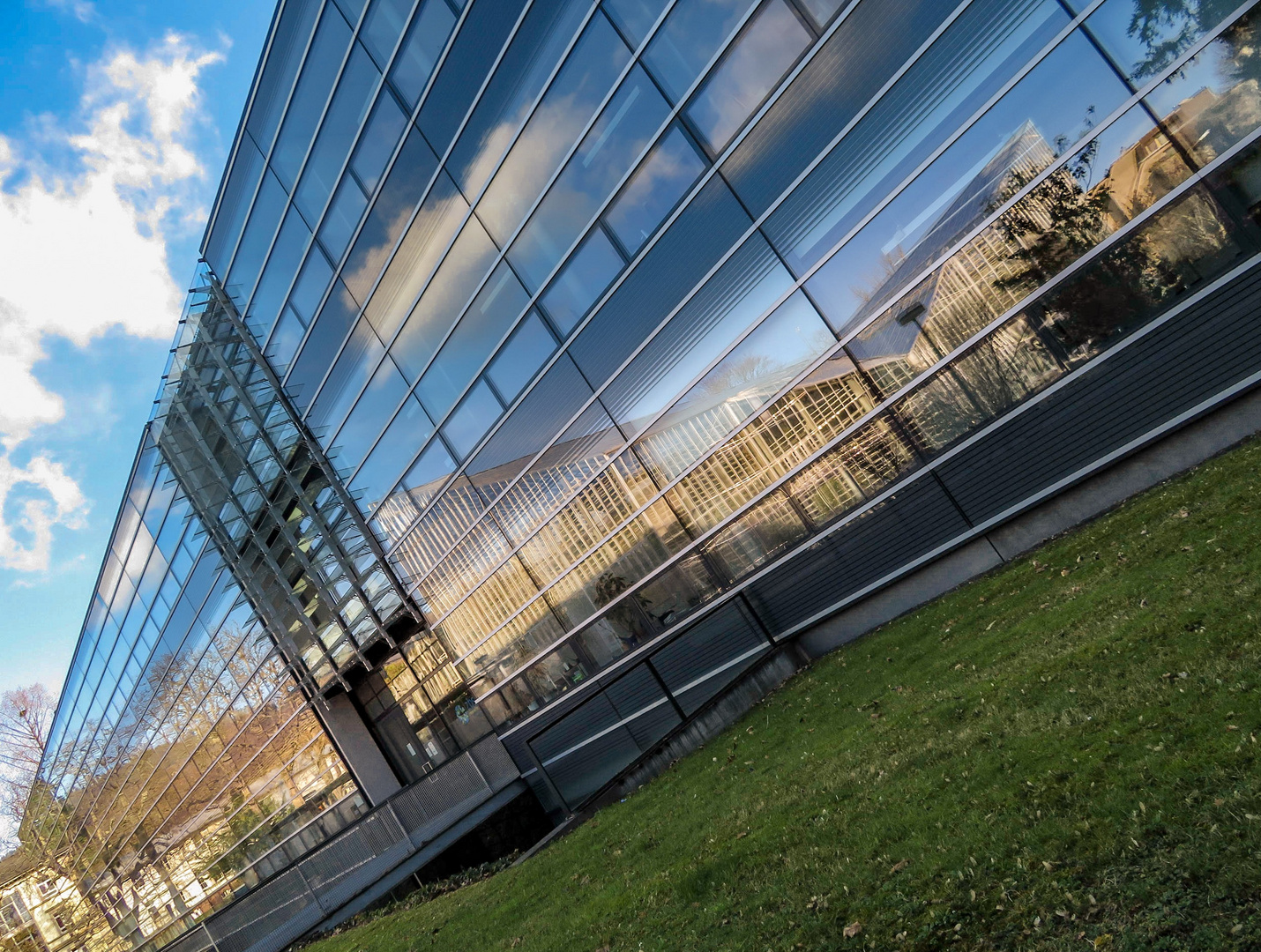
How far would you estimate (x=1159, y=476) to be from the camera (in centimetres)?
1063

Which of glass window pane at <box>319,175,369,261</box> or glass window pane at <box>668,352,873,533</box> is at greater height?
glass window pane at <box>319,175,369,261</box>

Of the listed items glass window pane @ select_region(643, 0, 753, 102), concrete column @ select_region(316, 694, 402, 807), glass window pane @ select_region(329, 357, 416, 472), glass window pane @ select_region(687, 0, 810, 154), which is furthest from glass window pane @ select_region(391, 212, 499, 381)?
concrete column @ select_region(316, 694, 402, 807)

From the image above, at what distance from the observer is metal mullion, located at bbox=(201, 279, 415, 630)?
23203 mm

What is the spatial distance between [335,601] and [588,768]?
378 inches

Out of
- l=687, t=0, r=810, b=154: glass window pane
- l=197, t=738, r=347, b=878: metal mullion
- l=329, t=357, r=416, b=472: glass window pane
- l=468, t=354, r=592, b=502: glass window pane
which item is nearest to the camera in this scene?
l=687, t=0, r=810, b=154: glass window pane

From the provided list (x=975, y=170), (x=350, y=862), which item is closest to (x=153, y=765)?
(x=350, y=862)

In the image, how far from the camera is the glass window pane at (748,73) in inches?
485

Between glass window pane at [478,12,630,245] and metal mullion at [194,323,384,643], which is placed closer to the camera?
glass window pane at [478,12,630,245]

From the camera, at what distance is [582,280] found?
1603cm

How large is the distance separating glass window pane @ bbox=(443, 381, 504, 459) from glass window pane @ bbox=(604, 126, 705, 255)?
5046 millimetres

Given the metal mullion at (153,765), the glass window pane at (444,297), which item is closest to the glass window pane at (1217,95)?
the glass window pane at (444,297)

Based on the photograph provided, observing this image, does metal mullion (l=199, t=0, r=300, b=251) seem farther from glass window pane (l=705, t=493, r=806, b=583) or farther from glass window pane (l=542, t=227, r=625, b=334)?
glass window pane (l=705, t=493, r=806, b=583)

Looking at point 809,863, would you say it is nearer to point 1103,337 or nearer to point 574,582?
point 1103,337

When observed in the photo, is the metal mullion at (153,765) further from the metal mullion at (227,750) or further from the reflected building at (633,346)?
the reflected building at (633,346)
